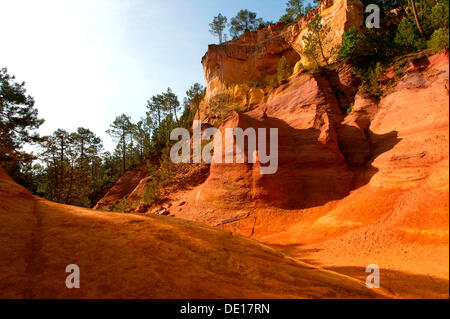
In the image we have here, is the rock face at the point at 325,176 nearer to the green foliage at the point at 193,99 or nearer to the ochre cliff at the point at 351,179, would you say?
the ochre cliff at the point at 351,179

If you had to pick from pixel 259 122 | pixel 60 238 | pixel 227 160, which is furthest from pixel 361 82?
pixel 60 238

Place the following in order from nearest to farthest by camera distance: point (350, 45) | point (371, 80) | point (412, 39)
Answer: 1. point (412, 39)
2. point (371, 80)
3. point (350, 45)

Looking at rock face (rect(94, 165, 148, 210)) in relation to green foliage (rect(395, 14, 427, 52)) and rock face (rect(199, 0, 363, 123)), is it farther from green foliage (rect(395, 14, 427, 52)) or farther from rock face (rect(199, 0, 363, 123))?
green foliage (rect(395, 14, 427, 52))

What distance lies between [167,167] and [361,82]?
18.8 meters

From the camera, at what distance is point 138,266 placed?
2639 mm

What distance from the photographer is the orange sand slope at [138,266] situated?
86.7 inches

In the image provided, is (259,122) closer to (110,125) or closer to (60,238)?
(60,238)

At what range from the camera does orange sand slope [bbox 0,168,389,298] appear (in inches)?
86.7

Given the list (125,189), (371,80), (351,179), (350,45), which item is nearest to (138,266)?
(351,179)

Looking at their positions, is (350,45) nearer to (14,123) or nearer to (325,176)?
(325,176)

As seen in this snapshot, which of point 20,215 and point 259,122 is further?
point 259,122

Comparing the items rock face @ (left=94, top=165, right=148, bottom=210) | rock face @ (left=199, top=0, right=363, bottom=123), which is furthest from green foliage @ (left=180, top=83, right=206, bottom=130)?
rock face @ (left=94, top=165, right=148, bottom=210)

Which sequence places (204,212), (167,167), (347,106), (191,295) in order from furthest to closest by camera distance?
(167,167), (347,106), (204,212), (191,295)
